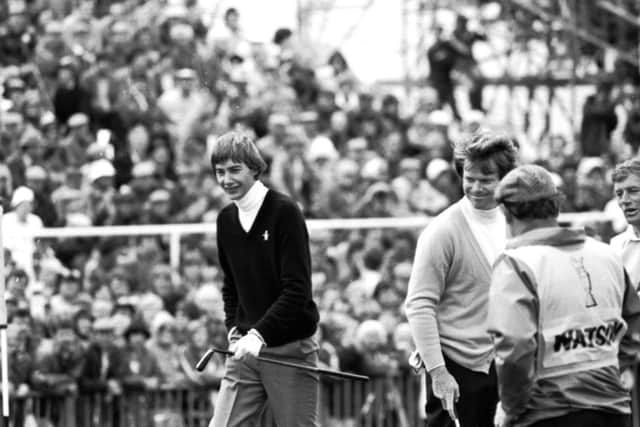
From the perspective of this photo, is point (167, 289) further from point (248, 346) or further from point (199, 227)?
point (248, 346)

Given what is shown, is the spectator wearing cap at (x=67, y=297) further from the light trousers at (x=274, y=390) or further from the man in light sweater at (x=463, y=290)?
the man in light sweater at (x=463, y=290)

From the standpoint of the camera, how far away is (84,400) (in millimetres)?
13016

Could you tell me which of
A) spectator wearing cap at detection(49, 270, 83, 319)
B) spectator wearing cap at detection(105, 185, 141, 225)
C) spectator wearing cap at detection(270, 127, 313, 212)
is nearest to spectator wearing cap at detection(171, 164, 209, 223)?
spectator wearing cap at detection(105, 185, 141, 225)

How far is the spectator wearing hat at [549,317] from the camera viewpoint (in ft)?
21.2

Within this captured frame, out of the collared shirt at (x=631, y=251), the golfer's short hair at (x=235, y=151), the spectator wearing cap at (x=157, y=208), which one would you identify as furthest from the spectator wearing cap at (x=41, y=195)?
the collared shirt at (x=631, y=251)

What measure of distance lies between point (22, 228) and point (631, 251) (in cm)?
708

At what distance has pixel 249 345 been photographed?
8.08 m

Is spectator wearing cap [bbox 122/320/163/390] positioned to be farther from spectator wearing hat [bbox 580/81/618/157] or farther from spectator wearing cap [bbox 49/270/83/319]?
spectator wearing hat [bbox 580/81/618/157]

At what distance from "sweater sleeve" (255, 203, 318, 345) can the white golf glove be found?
0.04m

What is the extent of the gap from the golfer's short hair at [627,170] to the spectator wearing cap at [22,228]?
274 inches

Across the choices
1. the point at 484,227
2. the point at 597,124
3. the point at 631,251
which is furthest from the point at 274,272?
the point at 597,124

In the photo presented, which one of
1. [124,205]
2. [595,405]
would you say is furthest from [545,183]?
[124,205]

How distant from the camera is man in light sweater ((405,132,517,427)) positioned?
303 inches

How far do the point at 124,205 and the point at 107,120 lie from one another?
2.00 meters
